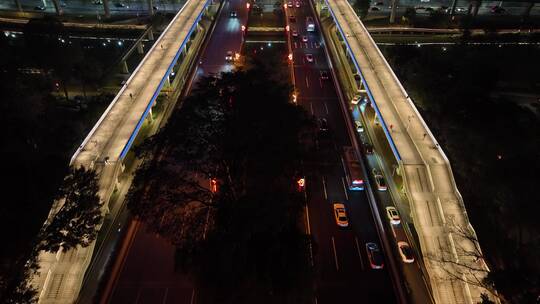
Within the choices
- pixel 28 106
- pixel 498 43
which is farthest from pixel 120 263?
pixel 498 43

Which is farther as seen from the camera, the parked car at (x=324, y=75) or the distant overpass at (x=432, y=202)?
the parked car at (x=324, y=75)

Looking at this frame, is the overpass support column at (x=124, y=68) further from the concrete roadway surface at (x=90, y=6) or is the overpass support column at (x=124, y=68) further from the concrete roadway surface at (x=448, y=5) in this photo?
the concrete roadway surface at (x=448, y=5)

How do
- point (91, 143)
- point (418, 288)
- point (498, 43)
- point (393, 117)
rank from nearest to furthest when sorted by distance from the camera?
point (418, 288), point (91, 143), point (393, 117), point (498, 43)

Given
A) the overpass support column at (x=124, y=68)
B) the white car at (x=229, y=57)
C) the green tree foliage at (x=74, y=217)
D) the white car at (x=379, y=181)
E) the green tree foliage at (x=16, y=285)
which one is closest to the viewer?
the green tree foliage at (x=16, y=285)

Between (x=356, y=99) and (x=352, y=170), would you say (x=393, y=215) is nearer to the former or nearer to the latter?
(x=352, y=170)

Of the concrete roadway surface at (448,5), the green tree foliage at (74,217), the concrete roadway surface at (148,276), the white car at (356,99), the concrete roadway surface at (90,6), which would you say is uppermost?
the concrete roadway surface at (448,5)

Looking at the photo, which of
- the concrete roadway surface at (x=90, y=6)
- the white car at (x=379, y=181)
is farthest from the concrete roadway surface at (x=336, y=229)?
the concrete roadway surface at (x=90, y=6)

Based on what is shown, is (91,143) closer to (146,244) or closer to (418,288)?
(146,244)
